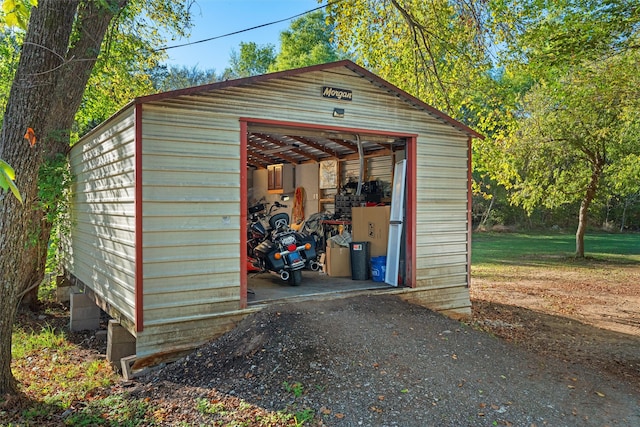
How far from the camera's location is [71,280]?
786 cm

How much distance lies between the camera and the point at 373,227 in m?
7.29

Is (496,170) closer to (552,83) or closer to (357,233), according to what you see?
(552,83)

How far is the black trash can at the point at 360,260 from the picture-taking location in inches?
277

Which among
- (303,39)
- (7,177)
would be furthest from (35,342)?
(303,39)

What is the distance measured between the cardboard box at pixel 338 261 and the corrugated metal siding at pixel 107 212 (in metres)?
3.24

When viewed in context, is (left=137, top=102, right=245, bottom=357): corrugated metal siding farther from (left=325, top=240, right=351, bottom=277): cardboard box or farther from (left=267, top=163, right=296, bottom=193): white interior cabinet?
(left=267, top=163, right=296, bottom=193): white interior cabinet

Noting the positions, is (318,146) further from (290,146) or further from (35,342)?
(35,342)

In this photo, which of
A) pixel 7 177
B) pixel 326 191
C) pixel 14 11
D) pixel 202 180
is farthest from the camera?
pixel 326 191

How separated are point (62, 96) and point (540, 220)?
2800cm

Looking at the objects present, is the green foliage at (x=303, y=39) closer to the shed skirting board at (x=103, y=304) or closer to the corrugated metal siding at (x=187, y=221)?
the shed skirting board at (x=103, y=304)

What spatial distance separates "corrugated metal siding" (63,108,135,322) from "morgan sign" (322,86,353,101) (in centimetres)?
222

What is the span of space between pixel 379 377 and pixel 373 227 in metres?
3.48

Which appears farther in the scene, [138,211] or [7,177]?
[138,211]

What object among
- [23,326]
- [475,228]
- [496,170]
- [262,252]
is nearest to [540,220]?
[475,228]
